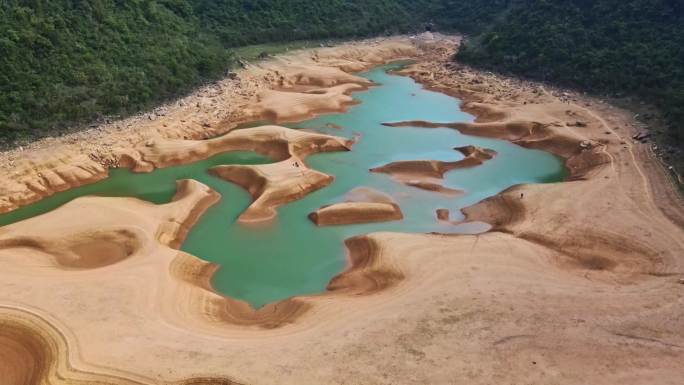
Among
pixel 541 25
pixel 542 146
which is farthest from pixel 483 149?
pixel 541 25

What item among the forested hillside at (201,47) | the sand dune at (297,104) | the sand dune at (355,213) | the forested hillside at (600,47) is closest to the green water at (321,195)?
the sand dune at (355,213)

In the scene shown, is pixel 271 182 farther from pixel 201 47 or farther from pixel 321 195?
pixel 201 47

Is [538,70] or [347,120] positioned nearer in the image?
[347,120]

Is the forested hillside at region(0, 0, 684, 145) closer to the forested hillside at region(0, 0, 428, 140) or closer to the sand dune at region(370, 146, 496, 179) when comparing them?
the forested hillside at region(0, 0, 428, 140)

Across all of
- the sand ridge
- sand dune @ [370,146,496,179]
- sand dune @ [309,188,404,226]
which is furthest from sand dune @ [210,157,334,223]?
the sand ridge

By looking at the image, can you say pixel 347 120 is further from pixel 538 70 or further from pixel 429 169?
pixel 538 70

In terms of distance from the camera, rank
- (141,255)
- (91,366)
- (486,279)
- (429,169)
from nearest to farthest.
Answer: (91,366)
(486,279)
(141,255)
(429,169)

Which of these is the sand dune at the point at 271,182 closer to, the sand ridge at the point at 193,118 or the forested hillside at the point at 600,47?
the sand ridge at the point at 193,118
